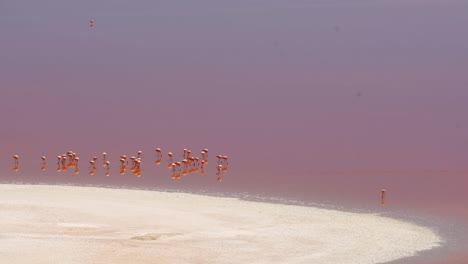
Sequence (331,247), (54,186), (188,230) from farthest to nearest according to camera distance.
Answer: (54,186) → (188,230) → (331,247)

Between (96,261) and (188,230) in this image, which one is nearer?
(96,261)

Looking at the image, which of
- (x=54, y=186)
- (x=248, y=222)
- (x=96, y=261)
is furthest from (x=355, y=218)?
(x=54, y=186)

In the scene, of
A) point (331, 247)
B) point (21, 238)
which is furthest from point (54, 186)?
point (331, 247)

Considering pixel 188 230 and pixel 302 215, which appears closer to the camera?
pixel 188 230

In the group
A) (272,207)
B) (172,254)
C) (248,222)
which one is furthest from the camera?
(272,207)

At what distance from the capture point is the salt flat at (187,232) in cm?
8312

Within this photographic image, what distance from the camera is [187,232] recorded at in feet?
319

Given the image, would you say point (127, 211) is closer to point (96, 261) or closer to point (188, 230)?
point (188, 230)

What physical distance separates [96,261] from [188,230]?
22.2m

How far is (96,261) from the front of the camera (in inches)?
3066

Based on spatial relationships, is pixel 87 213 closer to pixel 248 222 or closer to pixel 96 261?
pixel 248 222

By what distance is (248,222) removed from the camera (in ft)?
350

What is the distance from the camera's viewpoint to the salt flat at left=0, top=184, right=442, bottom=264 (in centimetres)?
8312

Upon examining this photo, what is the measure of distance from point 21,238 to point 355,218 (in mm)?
44221
